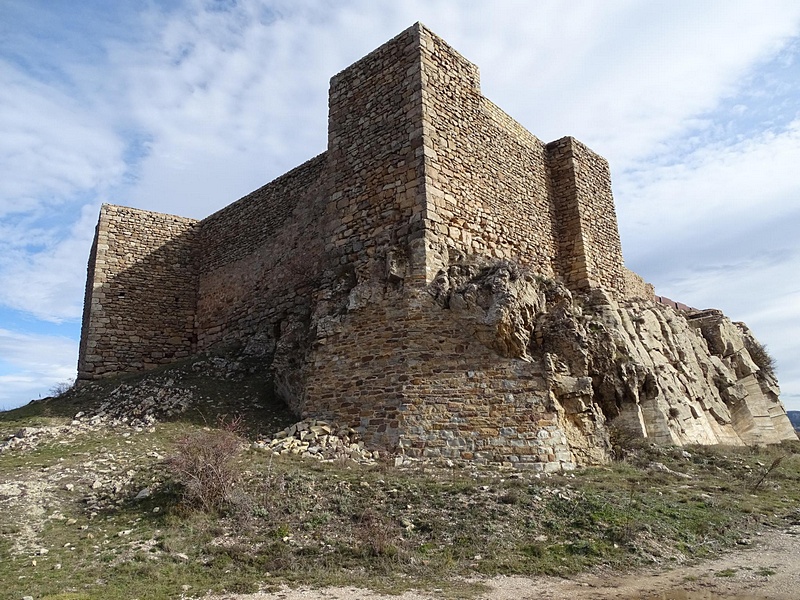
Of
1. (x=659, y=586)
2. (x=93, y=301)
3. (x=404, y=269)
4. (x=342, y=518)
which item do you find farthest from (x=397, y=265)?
(x=93, y=301)

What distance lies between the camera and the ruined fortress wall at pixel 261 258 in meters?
16.0

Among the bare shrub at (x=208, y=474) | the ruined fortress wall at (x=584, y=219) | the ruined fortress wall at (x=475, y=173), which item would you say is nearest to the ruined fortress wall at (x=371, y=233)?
the ruined fortress wall at (x=475, y=173)

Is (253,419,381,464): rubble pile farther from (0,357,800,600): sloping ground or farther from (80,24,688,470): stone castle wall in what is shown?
(80,24,688,470): stone castle wall

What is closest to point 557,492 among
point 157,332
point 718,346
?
point 718,346

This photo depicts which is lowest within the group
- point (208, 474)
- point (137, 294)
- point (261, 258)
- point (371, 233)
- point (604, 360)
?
point (208, 474)

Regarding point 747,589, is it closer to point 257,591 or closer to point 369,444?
point 257,591

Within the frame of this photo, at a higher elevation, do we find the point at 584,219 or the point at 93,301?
the point at 584,219

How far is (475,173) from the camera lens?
1338cm

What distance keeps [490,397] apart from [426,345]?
148 cm

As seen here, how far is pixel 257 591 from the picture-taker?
6074 millimetres

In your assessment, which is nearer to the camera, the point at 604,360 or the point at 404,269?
the point at 404,269

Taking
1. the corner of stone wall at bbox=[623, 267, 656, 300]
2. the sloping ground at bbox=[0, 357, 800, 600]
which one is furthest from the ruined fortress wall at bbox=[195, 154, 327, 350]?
the corner of stone wall at bbox=[623, 267, 656, 300]

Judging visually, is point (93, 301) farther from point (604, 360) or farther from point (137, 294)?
point (604, 360)

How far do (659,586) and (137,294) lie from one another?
1767 cm
